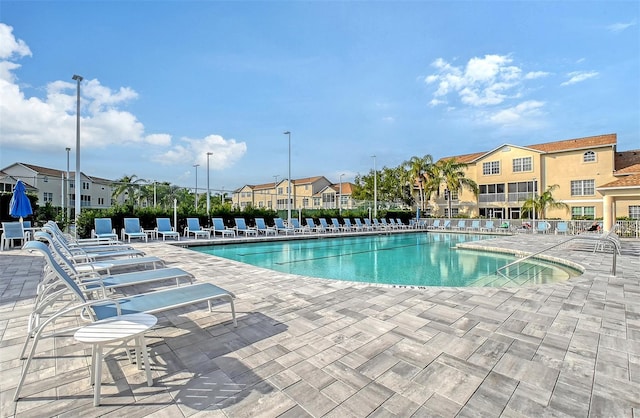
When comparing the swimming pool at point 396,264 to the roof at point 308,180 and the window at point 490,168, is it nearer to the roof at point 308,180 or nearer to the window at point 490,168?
the window at point 490,168

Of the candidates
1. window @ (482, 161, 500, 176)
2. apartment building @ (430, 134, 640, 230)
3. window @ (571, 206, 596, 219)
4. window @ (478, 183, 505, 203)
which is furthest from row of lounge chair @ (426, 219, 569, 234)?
window @ (482, 161, 500, 176)

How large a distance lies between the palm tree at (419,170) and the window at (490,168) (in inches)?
210

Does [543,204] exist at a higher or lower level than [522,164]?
lower

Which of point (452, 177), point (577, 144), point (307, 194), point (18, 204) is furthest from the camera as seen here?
point (307, 194)

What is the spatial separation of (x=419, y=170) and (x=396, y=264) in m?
22.8

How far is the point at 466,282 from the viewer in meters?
7.38

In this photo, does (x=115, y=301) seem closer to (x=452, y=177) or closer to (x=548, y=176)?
(x=452, y=177)

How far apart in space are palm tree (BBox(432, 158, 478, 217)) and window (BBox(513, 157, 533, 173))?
3.65 m

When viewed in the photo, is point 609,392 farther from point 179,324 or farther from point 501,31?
point 501,31

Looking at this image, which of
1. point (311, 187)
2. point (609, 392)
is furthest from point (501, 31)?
point (311, 187)

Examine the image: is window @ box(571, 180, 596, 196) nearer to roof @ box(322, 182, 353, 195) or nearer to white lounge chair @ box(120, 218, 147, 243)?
roof @ box(322, 182, 353, 195)

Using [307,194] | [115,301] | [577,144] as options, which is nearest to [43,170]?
[307,194]

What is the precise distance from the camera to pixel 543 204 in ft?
83.5

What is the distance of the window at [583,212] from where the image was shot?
24453mm
